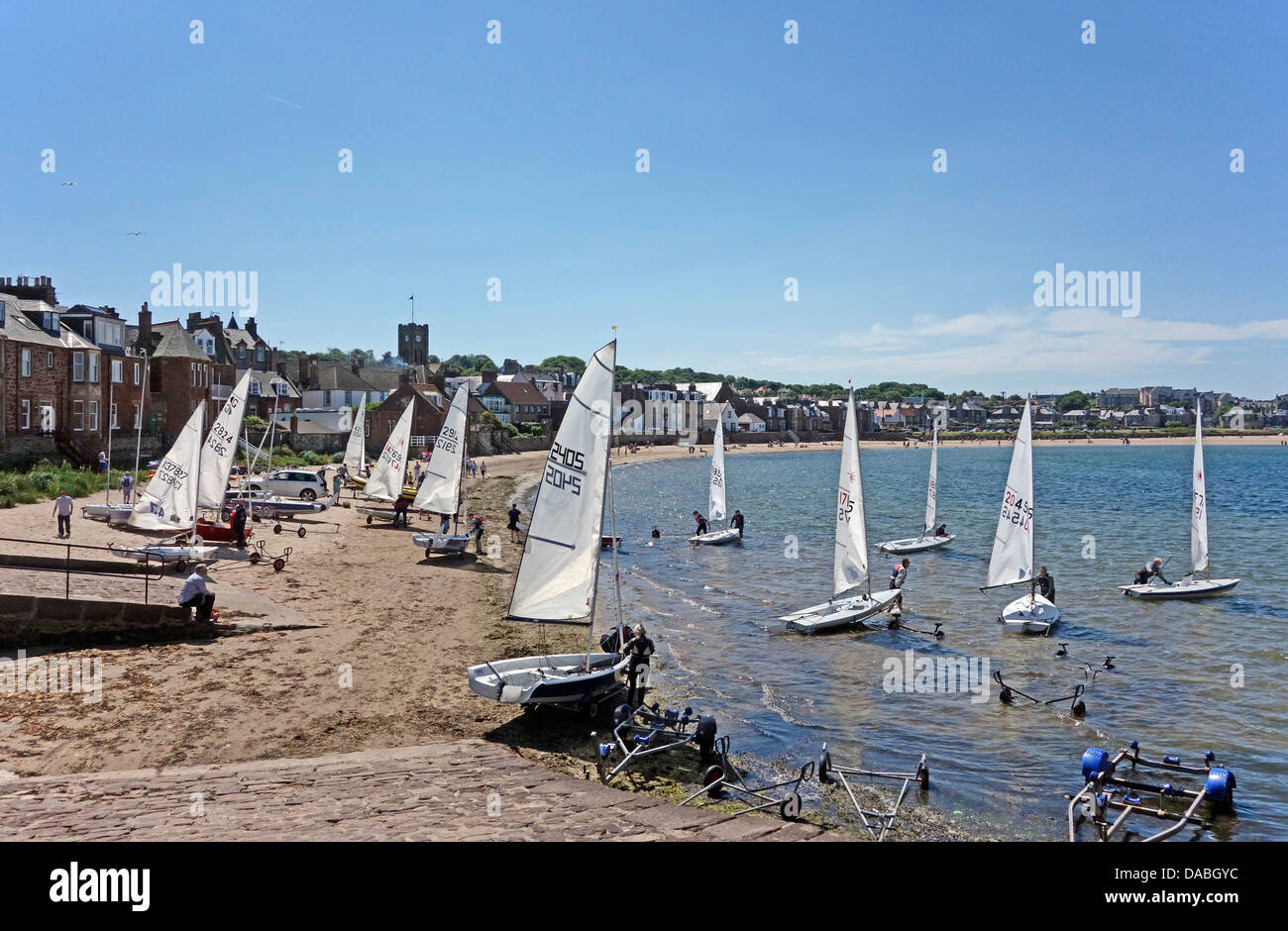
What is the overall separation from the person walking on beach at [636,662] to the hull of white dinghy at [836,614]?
30.8ft

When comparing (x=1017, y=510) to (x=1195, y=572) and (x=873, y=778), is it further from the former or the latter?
(x=873, y=778)

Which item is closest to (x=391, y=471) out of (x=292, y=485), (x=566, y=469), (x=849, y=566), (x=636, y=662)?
(x=292, y=485)

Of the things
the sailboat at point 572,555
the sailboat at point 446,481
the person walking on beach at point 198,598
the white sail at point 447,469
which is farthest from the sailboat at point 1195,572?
the person walking on beach at point 198,598

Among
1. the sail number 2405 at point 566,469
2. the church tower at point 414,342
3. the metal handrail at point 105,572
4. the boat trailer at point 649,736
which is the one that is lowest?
the boat trailer at point 649,736

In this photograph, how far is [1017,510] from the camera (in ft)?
90.5

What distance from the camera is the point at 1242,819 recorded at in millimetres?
13719

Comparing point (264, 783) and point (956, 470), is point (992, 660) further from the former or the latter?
point (956, 470)

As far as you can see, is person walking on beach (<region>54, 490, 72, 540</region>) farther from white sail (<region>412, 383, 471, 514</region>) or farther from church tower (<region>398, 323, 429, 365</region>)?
church tower (<region>398, 323, 429, 365</region>)

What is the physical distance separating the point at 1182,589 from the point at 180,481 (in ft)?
119

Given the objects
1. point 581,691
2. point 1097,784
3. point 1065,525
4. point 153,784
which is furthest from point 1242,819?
point 1065,525

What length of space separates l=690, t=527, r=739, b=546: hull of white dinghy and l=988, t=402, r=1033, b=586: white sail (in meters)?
18.4

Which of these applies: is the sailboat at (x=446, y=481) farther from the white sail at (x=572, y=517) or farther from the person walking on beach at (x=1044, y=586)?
the person walking on beach at (x=1044, y=586)

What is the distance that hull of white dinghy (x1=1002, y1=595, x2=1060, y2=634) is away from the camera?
26188mm

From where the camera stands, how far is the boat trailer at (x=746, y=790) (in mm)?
12523
